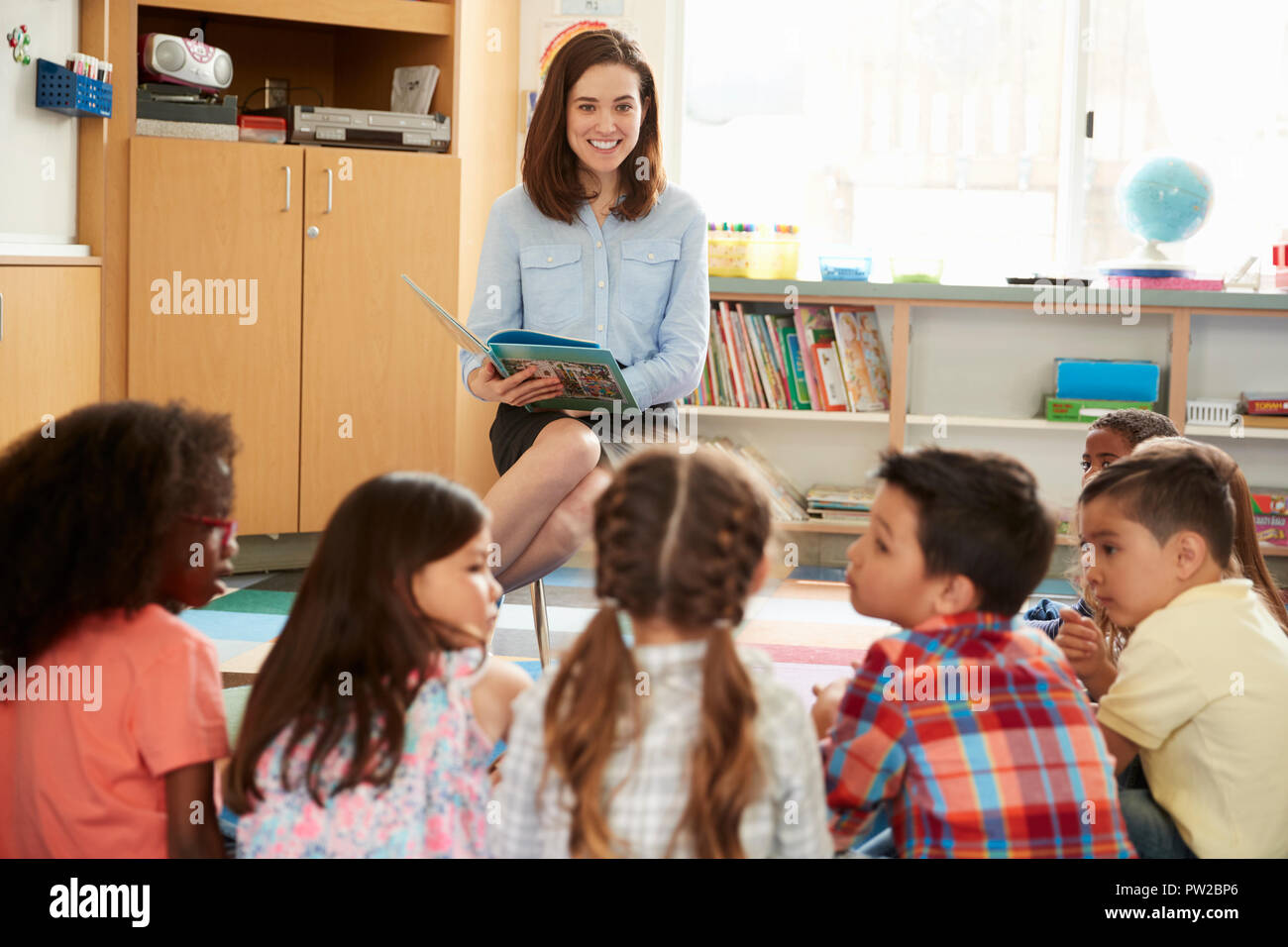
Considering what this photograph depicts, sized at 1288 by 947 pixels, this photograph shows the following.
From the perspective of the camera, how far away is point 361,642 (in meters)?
1.14

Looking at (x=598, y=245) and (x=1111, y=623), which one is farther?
(x=598, y=245)

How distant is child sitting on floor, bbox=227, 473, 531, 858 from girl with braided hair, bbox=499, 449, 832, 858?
0.29 feet

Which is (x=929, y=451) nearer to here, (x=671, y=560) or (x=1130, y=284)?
(x=671, y=560)

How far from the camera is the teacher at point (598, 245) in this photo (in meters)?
2.25

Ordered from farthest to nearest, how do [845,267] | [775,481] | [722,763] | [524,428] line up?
[775,481] → [845,267] → [524,428] → [722,763]

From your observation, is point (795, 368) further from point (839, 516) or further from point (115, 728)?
point (115, 728)

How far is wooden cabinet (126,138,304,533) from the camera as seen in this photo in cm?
331

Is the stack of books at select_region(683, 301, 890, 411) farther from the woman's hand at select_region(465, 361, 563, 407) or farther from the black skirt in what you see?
the woman's hand at select_region(465, 361, 563, 407)

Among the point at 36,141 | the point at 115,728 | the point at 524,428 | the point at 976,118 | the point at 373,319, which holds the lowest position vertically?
the point at 115,728

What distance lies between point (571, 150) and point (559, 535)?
28.0 inches

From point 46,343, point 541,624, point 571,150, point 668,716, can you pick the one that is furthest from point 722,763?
point 46,343

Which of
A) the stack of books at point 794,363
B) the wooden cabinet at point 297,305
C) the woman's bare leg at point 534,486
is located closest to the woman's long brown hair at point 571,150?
the woman's bare leg at point 534,486

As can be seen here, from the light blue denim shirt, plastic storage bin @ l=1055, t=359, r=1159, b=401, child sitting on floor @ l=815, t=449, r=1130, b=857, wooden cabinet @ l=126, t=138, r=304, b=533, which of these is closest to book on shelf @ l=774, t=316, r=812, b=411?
plastic storage bin @ l=1055, t=359, r=1159, b=401
